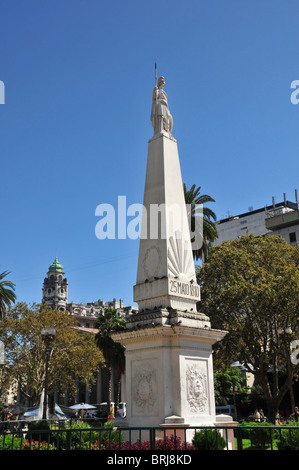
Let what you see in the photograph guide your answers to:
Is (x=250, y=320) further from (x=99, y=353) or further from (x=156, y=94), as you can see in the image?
(x=99, y=353)

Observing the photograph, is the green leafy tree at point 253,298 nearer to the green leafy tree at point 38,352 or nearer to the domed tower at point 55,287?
the green leafy tree at point 38,352

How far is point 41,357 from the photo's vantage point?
40.1 metres

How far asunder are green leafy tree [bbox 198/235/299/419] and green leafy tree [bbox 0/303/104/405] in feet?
57.5

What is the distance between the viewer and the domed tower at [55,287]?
428 feet

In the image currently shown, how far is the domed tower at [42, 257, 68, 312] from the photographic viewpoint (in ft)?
428

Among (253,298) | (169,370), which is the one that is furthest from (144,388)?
(253,298)

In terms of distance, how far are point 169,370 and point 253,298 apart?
16.0 metres

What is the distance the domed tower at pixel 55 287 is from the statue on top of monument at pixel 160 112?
118831 millimetres

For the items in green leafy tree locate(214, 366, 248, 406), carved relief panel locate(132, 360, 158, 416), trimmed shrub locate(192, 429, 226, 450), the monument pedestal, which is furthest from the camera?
green leafy tree locate(214, 366, 248, 406)

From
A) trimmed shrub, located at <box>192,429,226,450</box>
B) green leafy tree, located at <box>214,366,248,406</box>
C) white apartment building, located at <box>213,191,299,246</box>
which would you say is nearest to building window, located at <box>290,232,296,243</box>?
white apartment building, located at <box>213,191,299,246</box>

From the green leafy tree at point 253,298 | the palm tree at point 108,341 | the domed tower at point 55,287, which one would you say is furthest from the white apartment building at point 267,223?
the domed tower at point 55,287

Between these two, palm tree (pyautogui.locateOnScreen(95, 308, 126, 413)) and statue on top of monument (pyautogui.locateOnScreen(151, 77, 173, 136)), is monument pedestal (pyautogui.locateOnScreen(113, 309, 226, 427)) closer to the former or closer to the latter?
statue on top of monument (pyautogui.locateOnScreen(151, 77, 173, 136))

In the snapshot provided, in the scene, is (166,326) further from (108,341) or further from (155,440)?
(108,341)

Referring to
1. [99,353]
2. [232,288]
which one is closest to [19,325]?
[99,353]
